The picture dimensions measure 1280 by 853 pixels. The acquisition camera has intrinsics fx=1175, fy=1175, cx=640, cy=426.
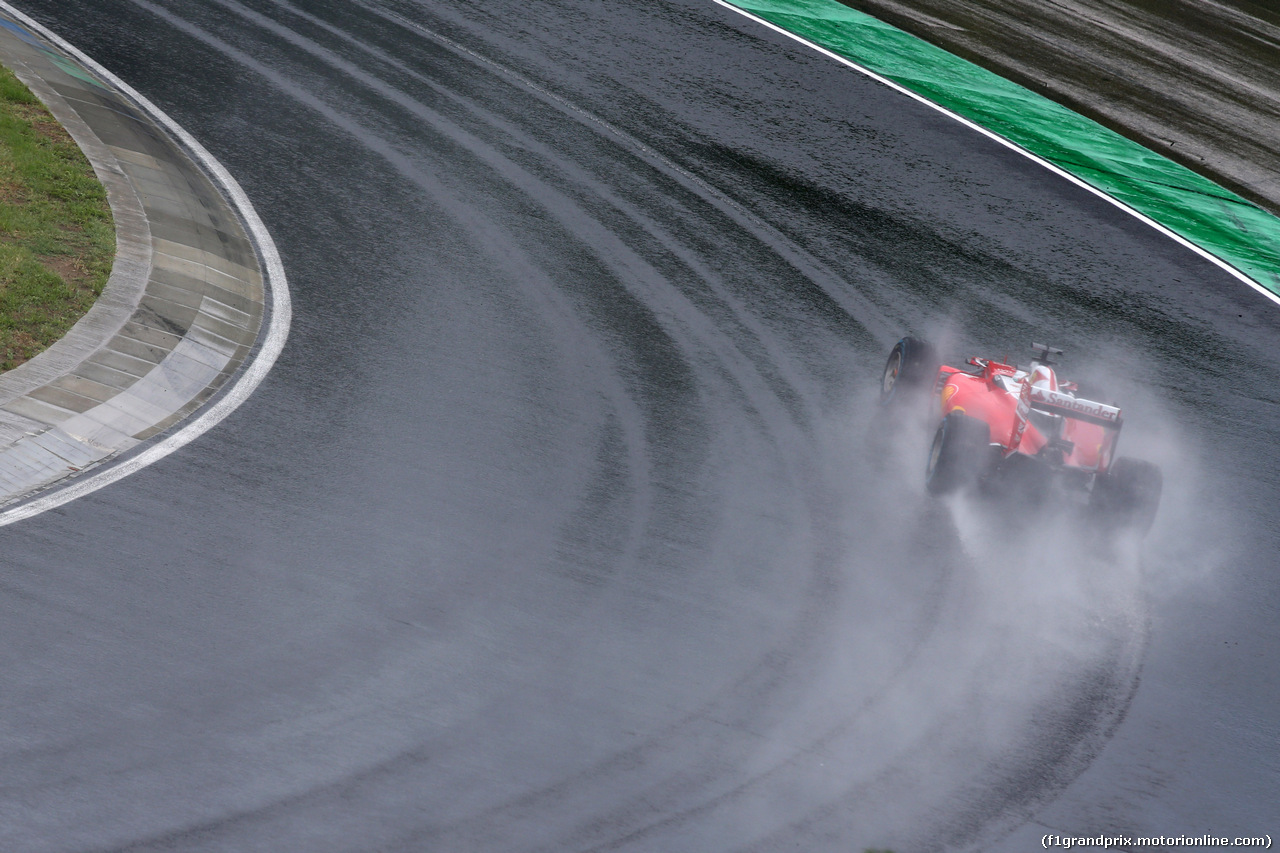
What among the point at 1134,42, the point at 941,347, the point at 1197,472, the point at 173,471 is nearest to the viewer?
the point at 173,471

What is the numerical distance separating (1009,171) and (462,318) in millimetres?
8106

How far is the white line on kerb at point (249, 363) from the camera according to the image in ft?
23.5

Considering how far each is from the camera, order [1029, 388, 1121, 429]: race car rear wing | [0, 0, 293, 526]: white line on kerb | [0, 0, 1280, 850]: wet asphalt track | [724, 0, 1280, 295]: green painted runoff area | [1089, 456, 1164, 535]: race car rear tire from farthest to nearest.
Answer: [724, 0, 1280, 295]: green painted runoff area
[1029, 388, 1121, 429]: race car rear wing
[1089, 456, 1164, 535]: race car rear tire
[0, 0, 293, 526]: white line on kerb
[0, 0, 1280, 850]: wet asphalt track

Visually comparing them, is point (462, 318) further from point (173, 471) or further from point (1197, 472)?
point (1197, 472)

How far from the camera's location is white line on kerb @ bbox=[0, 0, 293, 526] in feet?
23.5

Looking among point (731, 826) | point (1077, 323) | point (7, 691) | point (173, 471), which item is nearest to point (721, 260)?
point (1077, 323)

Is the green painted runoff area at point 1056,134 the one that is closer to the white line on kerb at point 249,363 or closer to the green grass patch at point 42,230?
the white line on kerb at point 249,363

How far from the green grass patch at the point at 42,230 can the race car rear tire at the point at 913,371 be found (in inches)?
250

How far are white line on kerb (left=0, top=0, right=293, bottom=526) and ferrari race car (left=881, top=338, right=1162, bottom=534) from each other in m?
5.09

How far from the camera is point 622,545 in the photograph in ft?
25.0

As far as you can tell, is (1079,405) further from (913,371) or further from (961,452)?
(913,371)

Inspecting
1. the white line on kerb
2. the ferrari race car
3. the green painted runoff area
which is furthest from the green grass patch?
the green painted runoff area

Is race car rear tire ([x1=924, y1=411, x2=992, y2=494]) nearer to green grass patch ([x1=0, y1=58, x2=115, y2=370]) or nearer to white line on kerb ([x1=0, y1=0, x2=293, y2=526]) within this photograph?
white line on kerb ([x1=0, y1=0, x2=293, y2=526])

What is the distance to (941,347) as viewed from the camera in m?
10.9
